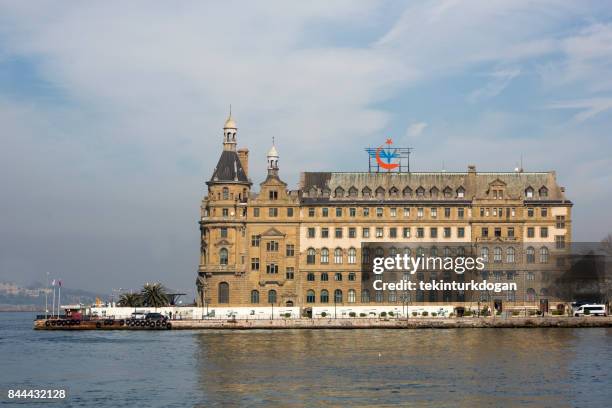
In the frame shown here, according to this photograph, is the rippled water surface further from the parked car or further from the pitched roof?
the pitched roof

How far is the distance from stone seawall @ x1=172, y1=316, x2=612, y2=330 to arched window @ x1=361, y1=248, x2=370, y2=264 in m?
17.9

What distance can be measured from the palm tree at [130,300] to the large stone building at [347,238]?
10.9 metres

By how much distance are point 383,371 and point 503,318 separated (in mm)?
71563

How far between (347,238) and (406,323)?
76.5 ft

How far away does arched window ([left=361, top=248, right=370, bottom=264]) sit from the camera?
18612cm

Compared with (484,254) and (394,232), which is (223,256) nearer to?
(394,232)

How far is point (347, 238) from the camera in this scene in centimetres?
18700

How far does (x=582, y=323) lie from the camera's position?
551 ft

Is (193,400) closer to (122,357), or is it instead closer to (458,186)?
(122,357)

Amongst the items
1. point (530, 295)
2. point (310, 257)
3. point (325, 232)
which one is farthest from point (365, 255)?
point (530, 295)

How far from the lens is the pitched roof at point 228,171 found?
187 meters

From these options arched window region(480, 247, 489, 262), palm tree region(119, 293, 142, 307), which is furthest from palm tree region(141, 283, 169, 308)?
arched window region(480, 247, 489, 262)

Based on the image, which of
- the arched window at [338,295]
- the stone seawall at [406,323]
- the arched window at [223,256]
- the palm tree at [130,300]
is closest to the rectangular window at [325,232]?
the arched window at [338,295]

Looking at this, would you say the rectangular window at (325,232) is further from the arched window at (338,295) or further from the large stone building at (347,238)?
the arched window at (338,295)
